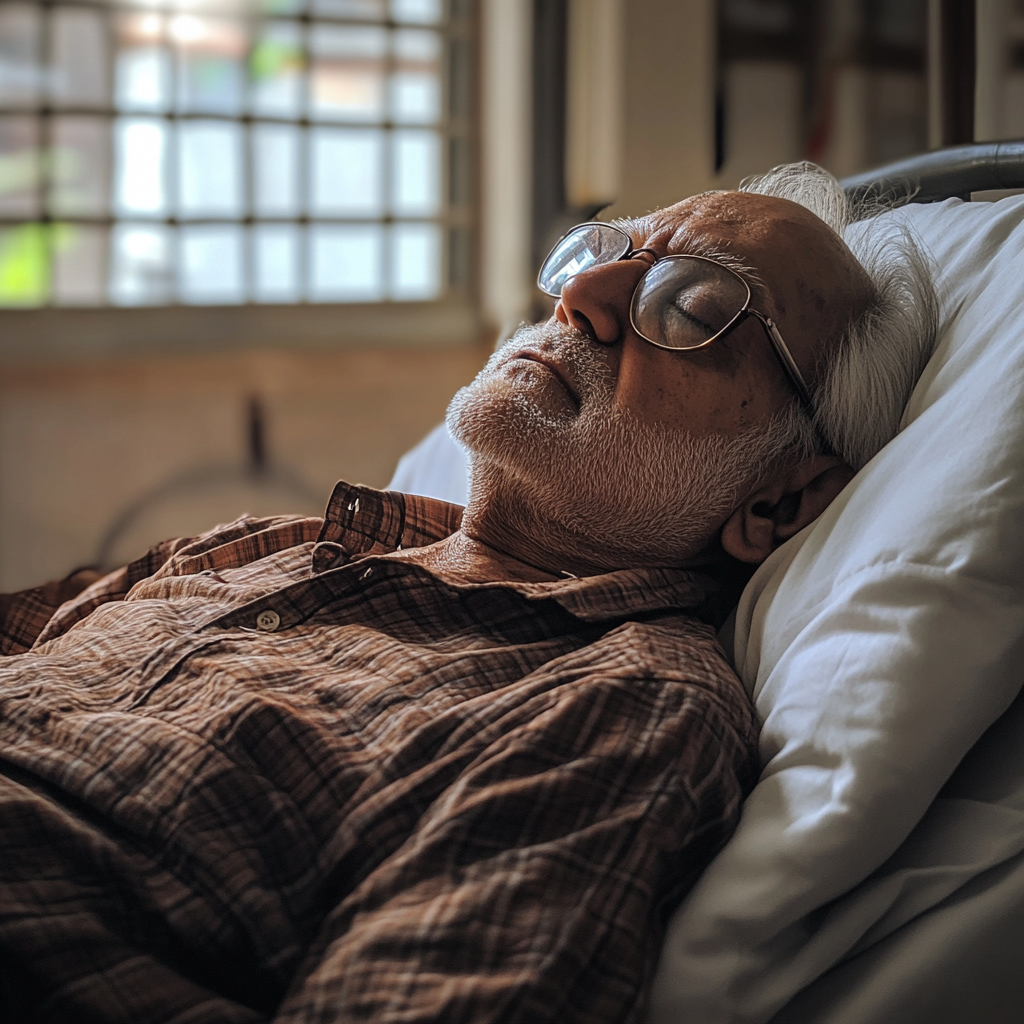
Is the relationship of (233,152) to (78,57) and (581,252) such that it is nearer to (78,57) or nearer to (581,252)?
(78,57)

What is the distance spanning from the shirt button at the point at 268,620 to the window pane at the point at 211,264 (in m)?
2.44

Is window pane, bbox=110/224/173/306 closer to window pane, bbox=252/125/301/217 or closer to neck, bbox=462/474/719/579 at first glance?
window pane, bbox=252/125/301/217

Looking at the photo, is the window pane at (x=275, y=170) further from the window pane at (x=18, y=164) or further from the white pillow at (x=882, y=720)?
the white pillow at (x=882, y=720)

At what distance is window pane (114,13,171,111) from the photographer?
2996 mm

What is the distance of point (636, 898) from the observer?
2.38ft

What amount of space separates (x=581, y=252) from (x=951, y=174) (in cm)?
49

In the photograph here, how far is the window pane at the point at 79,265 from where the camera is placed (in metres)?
3.05

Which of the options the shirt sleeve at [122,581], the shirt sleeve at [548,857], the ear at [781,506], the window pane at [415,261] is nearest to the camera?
the shirt sleeve at [548,857]

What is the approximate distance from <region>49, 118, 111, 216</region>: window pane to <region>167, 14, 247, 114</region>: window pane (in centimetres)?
26

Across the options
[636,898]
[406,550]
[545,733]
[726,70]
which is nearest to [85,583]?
[406,550]

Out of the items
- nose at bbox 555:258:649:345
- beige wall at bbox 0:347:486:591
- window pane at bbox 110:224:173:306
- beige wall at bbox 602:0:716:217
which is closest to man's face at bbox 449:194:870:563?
nose at bbox 555:258:649:345

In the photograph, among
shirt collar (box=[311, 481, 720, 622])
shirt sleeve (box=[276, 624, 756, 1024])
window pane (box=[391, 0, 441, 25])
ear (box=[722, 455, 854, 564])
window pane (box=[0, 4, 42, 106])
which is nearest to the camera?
shirt sleeve (box=[276, 624, 756, 1024])

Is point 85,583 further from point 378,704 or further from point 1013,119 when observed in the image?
point 1013,119

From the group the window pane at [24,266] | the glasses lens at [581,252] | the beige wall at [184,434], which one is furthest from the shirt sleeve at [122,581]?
the window pane at [24,266]
